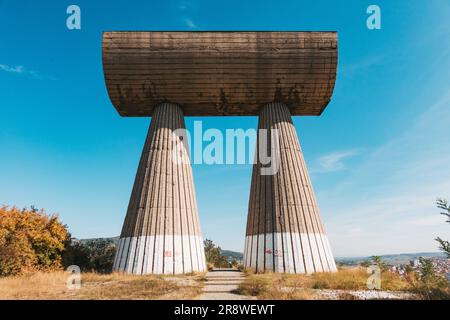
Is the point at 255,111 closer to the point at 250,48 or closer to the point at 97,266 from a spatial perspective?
the point at 250,48

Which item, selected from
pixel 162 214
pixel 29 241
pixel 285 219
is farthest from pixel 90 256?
pixel 285 219

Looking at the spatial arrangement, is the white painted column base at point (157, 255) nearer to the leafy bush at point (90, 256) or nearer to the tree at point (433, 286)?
the leafy bush at point (90, 256)

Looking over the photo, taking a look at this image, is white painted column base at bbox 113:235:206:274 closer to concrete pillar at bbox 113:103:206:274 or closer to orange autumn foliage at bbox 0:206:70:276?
concrete pillar at bbox 113:103:206:274

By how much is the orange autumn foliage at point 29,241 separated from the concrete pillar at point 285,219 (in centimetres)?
1157

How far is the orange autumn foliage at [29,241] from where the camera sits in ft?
45.4

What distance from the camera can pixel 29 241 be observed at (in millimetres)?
15883

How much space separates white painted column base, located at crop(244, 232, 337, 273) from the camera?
12305mm

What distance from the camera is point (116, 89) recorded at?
47.9ft

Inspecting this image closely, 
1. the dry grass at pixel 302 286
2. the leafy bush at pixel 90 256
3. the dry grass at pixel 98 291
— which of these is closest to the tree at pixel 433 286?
the dry grass at pixel 302 286

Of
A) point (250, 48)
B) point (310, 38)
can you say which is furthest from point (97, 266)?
point (310, 38)

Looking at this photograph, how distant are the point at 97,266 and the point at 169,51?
46.9 feet

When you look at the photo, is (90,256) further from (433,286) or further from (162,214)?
(433,286)

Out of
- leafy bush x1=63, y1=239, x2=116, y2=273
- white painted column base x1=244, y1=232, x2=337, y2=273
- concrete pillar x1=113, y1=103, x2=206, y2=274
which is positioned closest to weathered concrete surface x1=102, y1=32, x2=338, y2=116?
concrete pillar x1=113, y1=103, x2=206, y2=274
